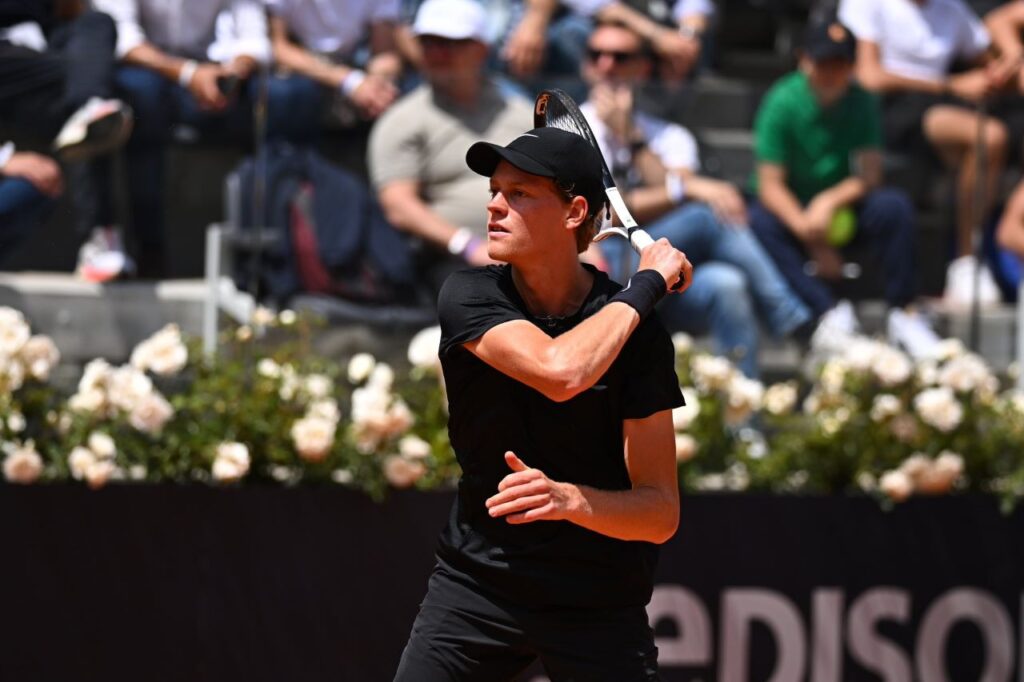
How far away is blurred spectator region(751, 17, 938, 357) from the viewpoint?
622cm

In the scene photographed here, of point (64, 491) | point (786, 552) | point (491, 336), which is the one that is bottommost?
point (786, 552)

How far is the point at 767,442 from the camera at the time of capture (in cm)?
606

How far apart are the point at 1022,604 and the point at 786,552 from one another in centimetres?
96

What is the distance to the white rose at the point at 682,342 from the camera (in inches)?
230

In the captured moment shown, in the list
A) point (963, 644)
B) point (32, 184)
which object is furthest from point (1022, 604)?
point (32, 184)

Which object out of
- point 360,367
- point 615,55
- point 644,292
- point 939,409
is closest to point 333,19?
point 615,55

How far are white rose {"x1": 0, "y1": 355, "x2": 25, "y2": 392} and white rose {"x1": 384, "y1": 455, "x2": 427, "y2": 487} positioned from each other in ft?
4.05

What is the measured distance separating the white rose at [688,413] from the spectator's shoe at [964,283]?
1.21 meters

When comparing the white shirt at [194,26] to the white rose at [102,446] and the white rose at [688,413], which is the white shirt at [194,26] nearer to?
the white rose at [102,446]

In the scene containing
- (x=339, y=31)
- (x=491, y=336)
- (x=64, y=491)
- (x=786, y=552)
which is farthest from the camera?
(x=339, y=31)

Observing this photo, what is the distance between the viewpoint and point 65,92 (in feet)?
17.6

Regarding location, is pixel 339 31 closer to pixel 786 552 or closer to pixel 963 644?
pixel 786 552

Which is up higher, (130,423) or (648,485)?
(648,485)

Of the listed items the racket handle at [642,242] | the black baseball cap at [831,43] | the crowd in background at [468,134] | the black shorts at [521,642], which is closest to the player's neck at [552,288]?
the racket handle at [642,242]
